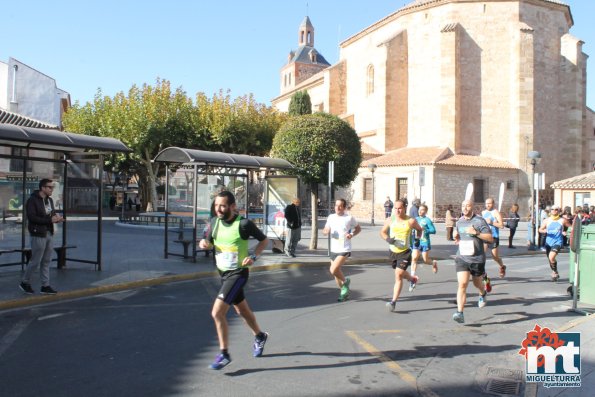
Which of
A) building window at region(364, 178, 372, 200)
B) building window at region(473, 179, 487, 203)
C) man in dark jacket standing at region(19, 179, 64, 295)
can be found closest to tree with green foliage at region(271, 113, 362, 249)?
man in dark jacket standing at region(19, 179, 64, 295)

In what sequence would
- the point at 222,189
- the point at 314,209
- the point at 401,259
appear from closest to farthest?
the point at 401,259
the point at 222,189
the point at 314,209

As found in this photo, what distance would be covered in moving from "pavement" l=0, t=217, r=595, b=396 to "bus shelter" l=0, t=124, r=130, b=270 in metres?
0.53

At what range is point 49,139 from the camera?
30.4 ft

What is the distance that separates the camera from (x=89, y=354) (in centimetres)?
539

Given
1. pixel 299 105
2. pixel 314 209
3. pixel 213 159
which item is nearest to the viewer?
pixel 213 159

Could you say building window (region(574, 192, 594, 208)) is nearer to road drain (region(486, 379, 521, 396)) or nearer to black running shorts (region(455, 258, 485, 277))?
black running shorts (region(455, 258, 485, 277))

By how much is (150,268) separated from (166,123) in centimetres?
1978

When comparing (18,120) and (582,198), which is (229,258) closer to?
(18,120)

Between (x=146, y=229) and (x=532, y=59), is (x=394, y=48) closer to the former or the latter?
(x=532, y=59)

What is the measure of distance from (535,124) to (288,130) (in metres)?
26.1

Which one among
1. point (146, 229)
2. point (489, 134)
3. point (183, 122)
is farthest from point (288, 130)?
point (489, 134)

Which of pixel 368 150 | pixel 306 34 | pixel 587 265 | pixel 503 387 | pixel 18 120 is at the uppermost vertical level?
pixel 306 34

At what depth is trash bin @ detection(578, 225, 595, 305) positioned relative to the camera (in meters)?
7.80

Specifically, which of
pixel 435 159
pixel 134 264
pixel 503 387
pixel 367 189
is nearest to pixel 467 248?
pixel 503 387
